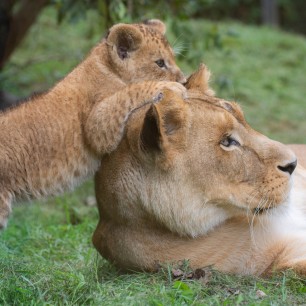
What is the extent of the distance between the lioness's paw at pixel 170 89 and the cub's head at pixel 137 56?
0.53 metres

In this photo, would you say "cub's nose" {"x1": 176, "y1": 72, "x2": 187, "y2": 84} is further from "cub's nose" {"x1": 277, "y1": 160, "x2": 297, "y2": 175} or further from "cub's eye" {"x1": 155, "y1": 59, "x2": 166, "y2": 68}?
"cub's nose" {"x1": 277, "y1": 160, "x2": 297, "y2": 175}

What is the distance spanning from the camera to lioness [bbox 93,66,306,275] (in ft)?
11.8

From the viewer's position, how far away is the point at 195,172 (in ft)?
11.9

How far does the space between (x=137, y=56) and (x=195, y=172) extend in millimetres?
1090

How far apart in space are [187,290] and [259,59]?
9.17 meters

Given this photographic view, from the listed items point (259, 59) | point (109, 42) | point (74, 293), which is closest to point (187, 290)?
point (74, 293)

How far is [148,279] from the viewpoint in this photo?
3.67m

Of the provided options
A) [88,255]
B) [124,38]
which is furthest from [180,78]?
[88,255]

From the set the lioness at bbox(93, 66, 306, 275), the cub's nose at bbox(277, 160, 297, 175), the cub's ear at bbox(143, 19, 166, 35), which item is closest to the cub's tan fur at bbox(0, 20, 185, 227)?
the lioness at bbox(93, 66, 306, 275)

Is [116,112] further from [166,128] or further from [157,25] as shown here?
[157,25]

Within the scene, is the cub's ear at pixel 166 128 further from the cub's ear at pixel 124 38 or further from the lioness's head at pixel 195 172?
the cub's ear at pixel 124 38

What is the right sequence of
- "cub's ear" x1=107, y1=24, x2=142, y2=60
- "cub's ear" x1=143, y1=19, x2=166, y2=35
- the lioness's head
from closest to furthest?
the lioness's head, "cub's ear" x1=107, y1=24, x2=142, y2=60, "cub's ear" x1=143, y1=19, x2=166, y2=35

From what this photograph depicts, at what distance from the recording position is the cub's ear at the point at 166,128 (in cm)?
347

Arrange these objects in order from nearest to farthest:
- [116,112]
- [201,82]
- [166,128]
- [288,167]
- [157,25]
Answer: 1. [166,128]
2. [288,167]
3. [116,112]
4. [201,82]
5. [157,25]
